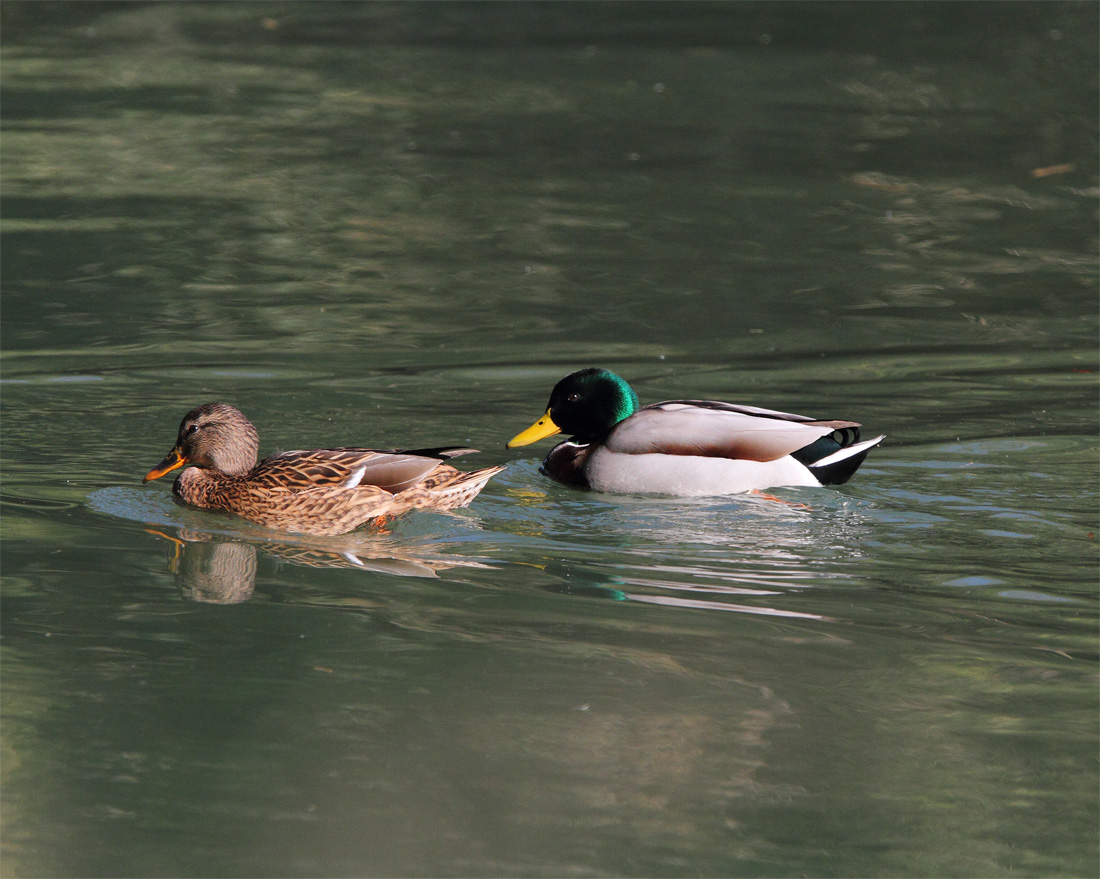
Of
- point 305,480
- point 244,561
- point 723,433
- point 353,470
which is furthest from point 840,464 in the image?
point 244,561

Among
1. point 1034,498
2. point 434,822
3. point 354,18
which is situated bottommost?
point 434,822

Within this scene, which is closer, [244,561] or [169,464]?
[244,561]

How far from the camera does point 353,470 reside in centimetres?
735

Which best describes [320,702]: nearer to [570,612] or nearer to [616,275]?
[570,612]

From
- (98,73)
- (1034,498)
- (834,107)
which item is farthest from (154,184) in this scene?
(1034,498)

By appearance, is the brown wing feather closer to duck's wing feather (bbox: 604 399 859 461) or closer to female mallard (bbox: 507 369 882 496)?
female mallard (bbox: 507 369 882 496)

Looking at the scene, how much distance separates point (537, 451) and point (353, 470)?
7.00ft

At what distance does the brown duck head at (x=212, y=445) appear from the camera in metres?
Result: 7.66

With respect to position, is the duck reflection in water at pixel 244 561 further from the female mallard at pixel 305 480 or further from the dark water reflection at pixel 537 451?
the female mallard at pixel 305 480

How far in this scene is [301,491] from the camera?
286 inches

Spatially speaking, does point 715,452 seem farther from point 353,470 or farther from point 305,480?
point 305,480

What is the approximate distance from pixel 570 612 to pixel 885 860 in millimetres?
2051

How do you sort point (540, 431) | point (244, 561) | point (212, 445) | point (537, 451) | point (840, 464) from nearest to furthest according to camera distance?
point (244, 561) → point (212, 445) → point (840, 464) → point (540, 431) → point (537, 451)

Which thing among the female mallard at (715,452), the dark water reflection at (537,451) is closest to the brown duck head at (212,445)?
the dark water reflection at (537,451)
